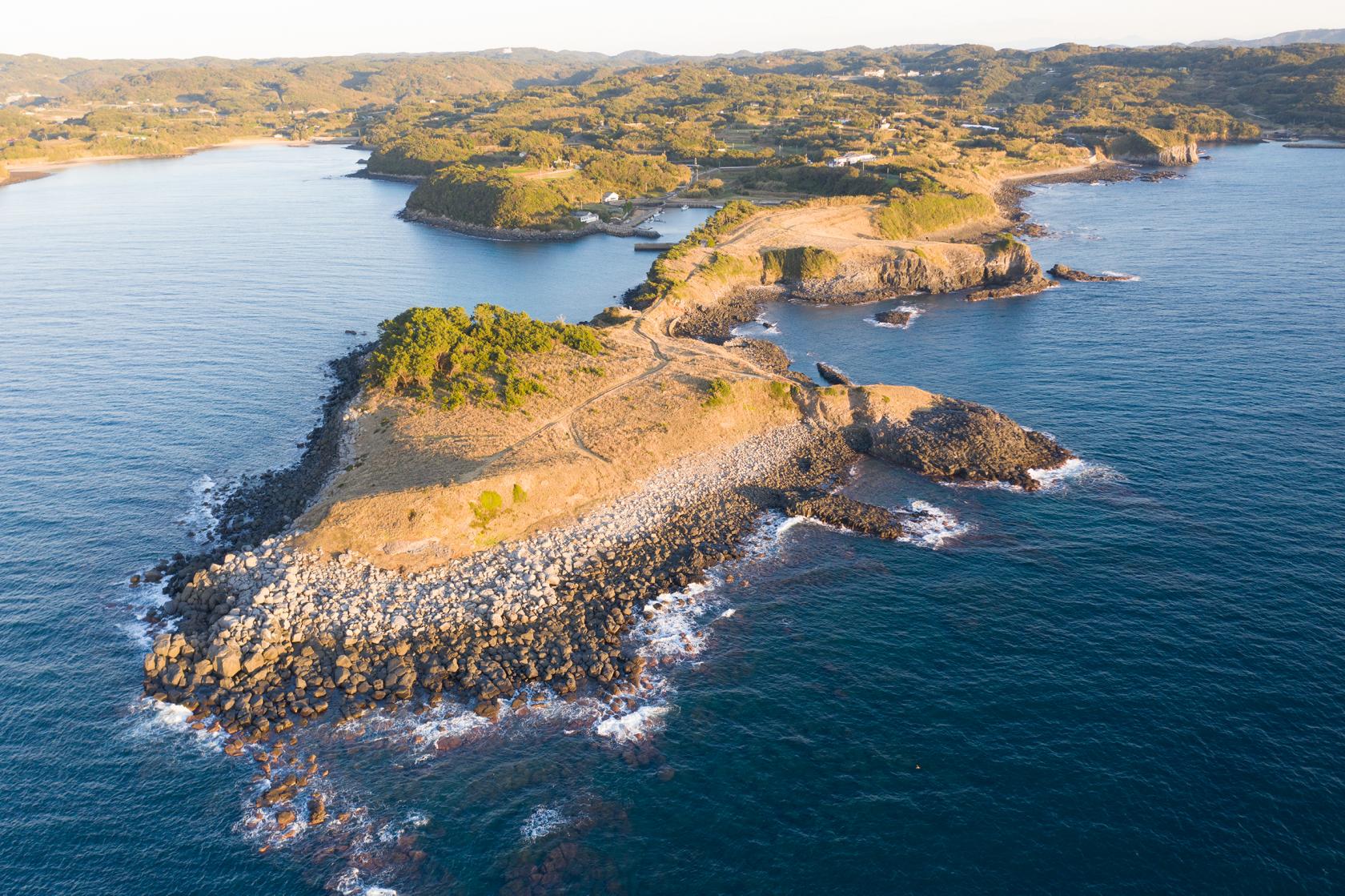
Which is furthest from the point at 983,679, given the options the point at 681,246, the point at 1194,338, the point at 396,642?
the point at 681,246

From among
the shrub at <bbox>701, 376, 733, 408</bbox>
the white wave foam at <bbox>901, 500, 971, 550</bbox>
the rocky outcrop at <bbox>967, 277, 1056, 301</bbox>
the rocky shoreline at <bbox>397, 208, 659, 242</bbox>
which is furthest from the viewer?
the rocky shoreline at <bbox>397, 208, 659, 242</bbox>

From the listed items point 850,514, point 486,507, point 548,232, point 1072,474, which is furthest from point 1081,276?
point 486,507

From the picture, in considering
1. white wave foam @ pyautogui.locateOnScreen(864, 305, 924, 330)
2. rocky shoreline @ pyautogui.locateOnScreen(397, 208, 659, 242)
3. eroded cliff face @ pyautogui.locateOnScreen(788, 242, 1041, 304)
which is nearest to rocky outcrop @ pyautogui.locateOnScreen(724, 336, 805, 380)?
white wave foam @ pyautogui.locateOnScreen(864, 305, 924, 330)

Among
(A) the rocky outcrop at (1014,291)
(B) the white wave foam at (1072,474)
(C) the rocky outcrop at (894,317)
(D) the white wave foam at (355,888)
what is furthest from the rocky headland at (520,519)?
(A) the rocky outcrop at (1014,291)

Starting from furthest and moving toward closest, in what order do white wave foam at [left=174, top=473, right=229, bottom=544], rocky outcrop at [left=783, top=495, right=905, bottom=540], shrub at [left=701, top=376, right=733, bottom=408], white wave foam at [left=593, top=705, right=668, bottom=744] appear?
1. shrub at [left=701, top=376, right=733, bottom=408]
2. white wave foam at [left=174, top=473, right=229, bottom=544]
3. rocky outcrop at [left=783, top=495, right=905, bottom=540]
4. white wave foam at [left=593, top=705, right=668, bottom=744]

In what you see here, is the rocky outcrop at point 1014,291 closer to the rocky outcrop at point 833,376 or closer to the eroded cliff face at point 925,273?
the eroded cliff face at point 925,273

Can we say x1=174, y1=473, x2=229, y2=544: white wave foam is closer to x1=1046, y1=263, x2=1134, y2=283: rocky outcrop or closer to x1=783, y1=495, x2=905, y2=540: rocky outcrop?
x1=783, y1=495, x2=905, y2=540: rocky outcrop
